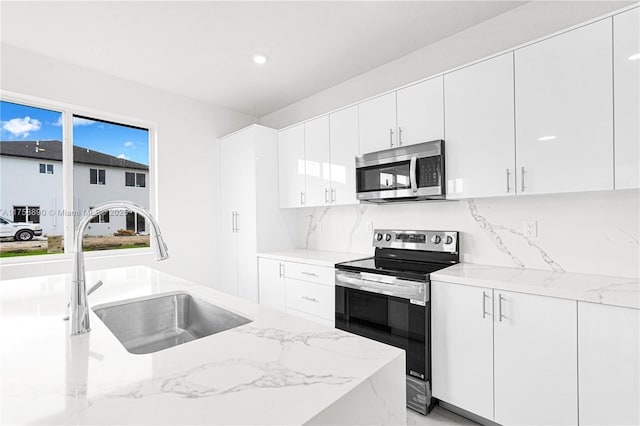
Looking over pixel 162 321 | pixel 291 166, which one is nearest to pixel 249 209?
pixel 291 166

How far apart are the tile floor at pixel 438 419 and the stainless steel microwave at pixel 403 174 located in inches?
55.5

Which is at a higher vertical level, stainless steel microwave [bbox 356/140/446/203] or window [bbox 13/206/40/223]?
stainless steel microwave [bbox 356/140/446/203]

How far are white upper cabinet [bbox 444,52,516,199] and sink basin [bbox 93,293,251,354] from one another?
1.72 meters

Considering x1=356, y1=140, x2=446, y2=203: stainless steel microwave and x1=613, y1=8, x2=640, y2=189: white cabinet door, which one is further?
x1=356, y1=140, x2=446, y2=203: stainless steel microwave

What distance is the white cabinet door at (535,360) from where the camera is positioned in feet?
5.07

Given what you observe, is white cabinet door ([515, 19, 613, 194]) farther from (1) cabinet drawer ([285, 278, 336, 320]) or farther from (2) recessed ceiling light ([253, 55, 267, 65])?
(2) recessed ceiling light ([253, 55, 267, 65])

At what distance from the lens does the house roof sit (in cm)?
270

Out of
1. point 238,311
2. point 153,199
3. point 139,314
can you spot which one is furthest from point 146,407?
point 153,199

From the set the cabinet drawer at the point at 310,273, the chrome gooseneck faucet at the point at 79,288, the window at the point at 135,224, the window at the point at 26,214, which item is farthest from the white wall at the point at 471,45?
the window at the point at 26,214

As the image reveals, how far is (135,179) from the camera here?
3.39 m

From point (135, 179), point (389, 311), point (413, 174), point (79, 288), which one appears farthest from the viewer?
point (135, 179)

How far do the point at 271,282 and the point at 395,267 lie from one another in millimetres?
1388

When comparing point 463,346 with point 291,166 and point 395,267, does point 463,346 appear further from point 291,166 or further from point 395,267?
point 291,166

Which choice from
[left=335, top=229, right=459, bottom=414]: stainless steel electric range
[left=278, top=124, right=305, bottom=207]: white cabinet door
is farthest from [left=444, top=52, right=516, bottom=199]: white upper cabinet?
[left=278, top=124, right=305, bottom=207]: white cabinet door
